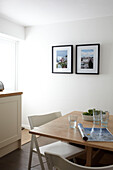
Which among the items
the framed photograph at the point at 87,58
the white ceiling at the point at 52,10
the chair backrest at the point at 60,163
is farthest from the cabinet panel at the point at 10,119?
the chair backrest at the point at 60,163

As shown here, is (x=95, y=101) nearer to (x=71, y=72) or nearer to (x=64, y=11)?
(x=71, y=72)

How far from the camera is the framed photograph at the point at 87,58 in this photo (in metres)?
3.60

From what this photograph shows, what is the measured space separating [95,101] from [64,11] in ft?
5.81

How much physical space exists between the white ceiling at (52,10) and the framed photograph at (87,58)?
1.88 feet

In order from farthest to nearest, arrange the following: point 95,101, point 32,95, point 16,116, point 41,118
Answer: point 32,95
point 95,101
point 16,116
point 41,118

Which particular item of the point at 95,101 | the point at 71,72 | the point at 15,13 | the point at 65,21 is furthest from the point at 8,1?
the point at 95,101

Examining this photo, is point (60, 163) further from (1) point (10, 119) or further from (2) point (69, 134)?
(1) point (10, 119)

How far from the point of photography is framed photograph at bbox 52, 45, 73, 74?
12.6ft

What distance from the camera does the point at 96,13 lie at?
131 inches

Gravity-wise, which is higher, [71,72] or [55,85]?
[71,72]

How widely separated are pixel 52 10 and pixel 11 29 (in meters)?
1.16

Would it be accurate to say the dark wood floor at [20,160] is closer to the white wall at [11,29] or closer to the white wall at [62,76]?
the white wall at [62,76]

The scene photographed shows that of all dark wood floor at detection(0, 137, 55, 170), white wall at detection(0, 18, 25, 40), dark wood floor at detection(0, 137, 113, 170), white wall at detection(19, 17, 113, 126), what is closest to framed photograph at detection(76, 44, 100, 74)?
white wall at detection(19, 17, 113, 126)

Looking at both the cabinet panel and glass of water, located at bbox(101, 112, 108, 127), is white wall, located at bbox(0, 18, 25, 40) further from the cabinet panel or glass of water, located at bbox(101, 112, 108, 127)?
glass of water, located at bbox(101, 112, 108, 127)
